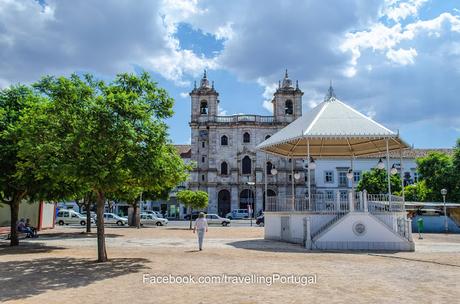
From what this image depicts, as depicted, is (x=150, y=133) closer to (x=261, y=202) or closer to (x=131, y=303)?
(x=131, y=303)

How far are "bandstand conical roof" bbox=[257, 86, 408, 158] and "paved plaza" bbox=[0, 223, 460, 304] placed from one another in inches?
227

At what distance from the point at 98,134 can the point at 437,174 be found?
38.4 metres

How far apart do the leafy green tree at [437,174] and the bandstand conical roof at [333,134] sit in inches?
788

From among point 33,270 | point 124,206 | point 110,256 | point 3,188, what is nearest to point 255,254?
point 110,256

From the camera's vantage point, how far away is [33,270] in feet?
36.7

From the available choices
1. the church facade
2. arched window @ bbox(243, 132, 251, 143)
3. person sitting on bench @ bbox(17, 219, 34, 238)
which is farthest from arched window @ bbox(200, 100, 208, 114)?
person sitting on bench @ bbox(17, 219, 34, 238)

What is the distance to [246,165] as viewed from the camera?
63.5m

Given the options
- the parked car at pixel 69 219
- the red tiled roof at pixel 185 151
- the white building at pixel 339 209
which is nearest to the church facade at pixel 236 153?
the red tiled roof at pixel 185 151

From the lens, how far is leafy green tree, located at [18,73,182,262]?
38.4 feet

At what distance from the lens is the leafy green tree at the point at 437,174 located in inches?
1599

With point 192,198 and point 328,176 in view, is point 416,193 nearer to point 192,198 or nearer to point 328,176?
point 328,176

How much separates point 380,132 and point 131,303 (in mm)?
14940

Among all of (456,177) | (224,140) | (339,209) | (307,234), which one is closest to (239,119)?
(224,140)

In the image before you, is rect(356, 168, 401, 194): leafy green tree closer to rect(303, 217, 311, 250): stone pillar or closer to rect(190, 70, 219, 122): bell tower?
rect(190, 70, 219, 122): bell tower
